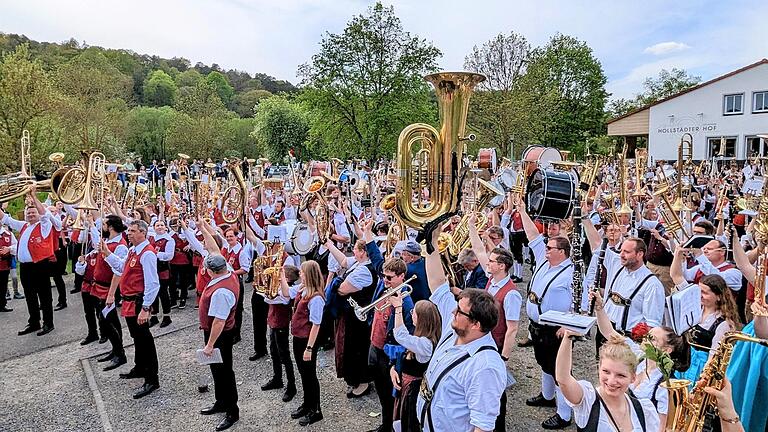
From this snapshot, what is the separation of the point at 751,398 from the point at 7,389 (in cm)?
868

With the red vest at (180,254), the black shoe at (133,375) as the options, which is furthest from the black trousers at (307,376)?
the red vest at (180,254)

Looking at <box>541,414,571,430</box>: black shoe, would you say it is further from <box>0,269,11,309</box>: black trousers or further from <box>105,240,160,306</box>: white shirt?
<box>0,269,11,309</box>: black trousers

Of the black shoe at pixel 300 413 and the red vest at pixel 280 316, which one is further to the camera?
the red vest at pixel 280 316

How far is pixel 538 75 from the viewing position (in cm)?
4119

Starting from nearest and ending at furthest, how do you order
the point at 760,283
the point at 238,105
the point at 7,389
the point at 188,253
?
the point at 760,283 < the point at 7,389 < the point at 188,253 < the point at 238,105

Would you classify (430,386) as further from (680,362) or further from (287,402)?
(287,402)

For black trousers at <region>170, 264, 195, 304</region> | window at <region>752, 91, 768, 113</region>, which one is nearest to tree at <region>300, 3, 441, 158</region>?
window at <region>752, 91, 768, 113</region>

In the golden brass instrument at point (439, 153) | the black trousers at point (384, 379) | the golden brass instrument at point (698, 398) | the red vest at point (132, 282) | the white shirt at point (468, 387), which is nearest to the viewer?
the golden brass instrument at point (698, 398)

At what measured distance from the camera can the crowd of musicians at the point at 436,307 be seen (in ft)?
10.9

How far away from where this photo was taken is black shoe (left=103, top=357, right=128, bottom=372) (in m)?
7.60

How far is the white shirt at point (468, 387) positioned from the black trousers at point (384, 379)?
6.20 ft

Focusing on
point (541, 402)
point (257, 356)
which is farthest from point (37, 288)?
point (541, 402)

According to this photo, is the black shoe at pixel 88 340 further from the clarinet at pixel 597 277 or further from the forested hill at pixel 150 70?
the forested hill at pixel 150 70

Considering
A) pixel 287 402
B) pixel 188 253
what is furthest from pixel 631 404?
pixel 188 253
